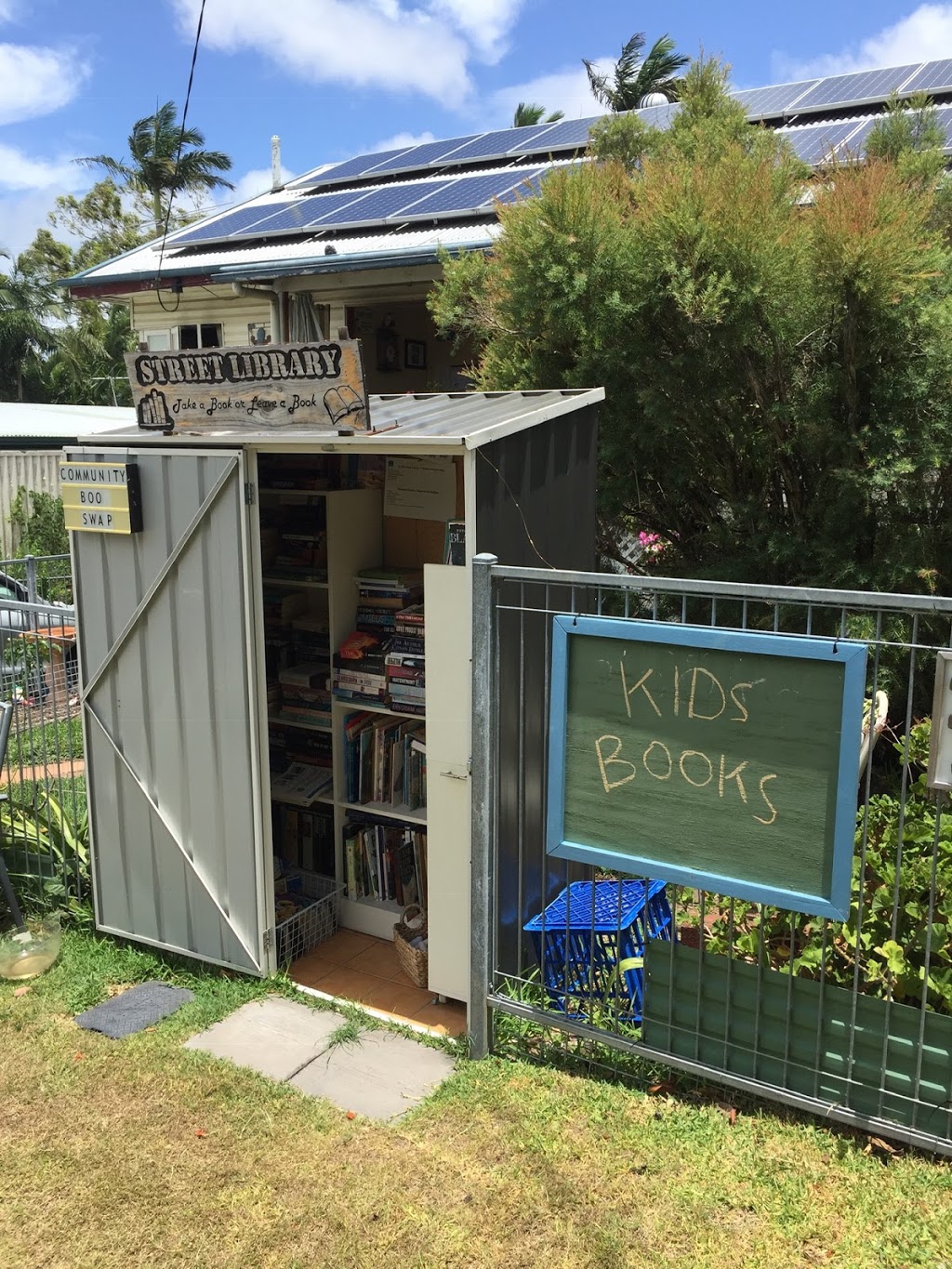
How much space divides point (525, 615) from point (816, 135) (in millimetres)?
7015

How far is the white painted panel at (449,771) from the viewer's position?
3893mm

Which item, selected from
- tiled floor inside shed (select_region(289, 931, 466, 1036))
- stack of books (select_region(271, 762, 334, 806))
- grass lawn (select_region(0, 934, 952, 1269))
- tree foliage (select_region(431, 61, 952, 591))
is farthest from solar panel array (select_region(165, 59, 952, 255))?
grass lawn (select_region(0, 934, 952, 1269))

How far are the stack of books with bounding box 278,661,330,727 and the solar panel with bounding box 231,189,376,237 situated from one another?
22.9ft

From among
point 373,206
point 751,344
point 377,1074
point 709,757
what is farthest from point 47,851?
point 373,206

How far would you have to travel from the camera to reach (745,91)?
11648 mm

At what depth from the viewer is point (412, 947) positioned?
4.64m

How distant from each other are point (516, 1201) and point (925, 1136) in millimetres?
1272

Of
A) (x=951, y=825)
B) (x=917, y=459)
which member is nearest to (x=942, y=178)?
(x=917, y=459)

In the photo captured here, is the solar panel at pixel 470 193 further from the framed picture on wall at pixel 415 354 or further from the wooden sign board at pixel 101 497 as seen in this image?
the wooden sign board at pixel 101 497

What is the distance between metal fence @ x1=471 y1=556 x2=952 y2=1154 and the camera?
2979 millimetres

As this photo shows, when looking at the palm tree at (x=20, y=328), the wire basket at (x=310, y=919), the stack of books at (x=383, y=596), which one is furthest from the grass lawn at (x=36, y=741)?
the palm tree at (x=20, y=328)

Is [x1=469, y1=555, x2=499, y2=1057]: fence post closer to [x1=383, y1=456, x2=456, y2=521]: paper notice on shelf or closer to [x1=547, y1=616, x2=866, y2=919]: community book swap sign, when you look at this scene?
[x1=547, y1=616, x2=866, y2=919]: community book swap sign

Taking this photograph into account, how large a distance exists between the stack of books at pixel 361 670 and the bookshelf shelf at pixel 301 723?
0.30 m

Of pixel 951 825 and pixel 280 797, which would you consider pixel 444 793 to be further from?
pixel 951 825
